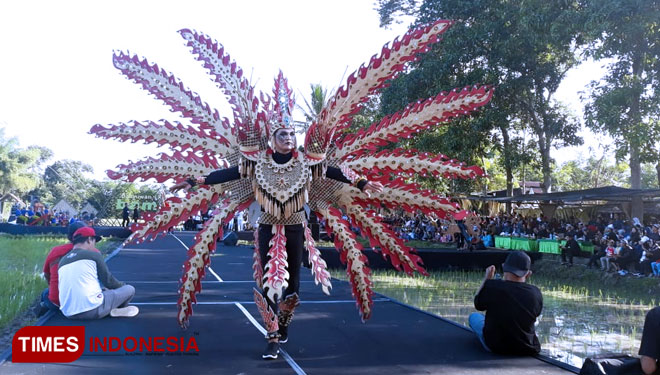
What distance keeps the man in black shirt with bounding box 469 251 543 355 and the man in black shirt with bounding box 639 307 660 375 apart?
43.0 inches

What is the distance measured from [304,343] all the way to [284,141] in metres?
1.64

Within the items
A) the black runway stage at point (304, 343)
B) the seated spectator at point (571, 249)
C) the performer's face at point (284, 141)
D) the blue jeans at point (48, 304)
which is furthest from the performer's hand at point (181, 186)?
the seated spectator at point (571, 249)

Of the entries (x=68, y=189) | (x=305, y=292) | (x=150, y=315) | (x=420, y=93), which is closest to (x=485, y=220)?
(x=420, y=93)

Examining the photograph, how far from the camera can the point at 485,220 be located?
21.2 meters

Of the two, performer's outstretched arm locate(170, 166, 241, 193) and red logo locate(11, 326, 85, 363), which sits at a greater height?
performer's outstretched arm locate(170, 166, 241, 193)

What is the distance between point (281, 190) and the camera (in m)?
4.46

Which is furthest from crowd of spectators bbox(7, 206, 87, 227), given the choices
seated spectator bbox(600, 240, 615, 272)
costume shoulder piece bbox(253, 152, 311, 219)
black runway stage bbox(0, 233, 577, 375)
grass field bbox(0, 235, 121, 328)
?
costume shoulder piece bbox(253, 152, 311, 219)

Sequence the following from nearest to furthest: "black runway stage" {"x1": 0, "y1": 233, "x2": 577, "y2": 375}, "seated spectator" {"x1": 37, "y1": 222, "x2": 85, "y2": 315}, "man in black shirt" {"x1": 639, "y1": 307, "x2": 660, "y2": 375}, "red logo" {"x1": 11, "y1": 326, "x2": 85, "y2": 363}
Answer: "man in black shirt" {"x1": 639, "y1": 307, "x2": 660, "y2": 375}
"black runway stage" {"x1": 0, "y1": 233, "x2": 577, "y2": 375}
"red logo" {"x1": 11, "y1": 326, "x2": 85, "y2": 363}
"seated spectator" {"x1": 37, "y1": 222, "x2": 85, "y2": 315}

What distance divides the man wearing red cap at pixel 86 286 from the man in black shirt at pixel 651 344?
170 inches

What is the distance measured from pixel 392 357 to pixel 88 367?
2.10 meters

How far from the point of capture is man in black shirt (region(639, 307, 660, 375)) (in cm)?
315

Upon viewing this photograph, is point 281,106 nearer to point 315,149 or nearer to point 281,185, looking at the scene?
point 315,149

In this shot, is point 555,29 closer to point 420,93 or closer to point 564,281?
point 420,93

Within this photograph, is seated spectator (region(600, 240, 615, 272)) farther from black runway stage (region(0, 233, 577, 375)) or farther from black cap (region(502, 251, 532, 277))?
black cap (region(502, 251, 532, 277))
